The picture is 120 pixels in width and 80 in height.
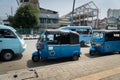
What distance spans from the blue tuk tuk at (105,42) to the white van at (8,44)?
15.9ft

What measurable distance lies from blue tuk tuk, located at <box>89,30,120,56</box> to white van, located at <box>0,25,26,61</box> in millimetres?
4832

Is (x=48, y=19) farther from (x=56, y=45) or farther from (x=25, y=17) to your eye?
(x=56, y=45)

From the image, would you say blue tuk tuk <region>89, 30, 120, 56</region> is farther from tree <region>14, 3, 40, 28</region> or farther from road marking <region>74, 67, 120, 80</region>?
tree <region>14, 3, 40, 28</region>

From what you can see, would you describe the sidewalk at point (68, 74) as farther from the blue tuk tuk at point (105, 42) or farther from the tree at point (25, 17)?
the tree at point (25, 17)

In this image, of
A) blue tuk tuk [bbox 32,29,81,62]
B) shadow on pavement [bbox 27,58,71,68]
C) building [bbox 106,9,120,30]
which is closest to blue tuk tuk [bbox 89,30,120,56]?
blue tuk tuk [bbox 32,29,81,62]

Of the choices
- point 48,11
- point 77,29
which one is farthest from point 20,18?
point 77,29

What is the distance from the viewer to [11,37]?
8.66 meters

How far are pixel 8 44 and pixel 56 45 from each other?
8.83ft

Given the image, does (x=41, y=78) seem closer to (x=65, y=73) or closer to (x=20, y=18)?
(x=65, y=73)

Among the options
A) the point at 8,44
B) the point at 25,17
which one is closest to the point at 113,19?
the point at 25,17

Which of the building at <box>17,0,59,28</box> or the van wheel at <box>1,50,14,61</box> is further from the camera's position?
the building at <box>17,0,59,28</box>

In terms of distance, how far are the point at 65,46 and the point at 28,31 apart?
993 inches

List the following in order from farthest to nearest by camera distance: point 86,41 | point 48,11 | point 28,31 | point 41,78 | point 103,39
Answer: point 48,11, point 28,31, point 86,41, point 103,39, point 41,78

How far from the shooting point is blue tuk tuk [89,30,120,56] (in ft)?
32.8
